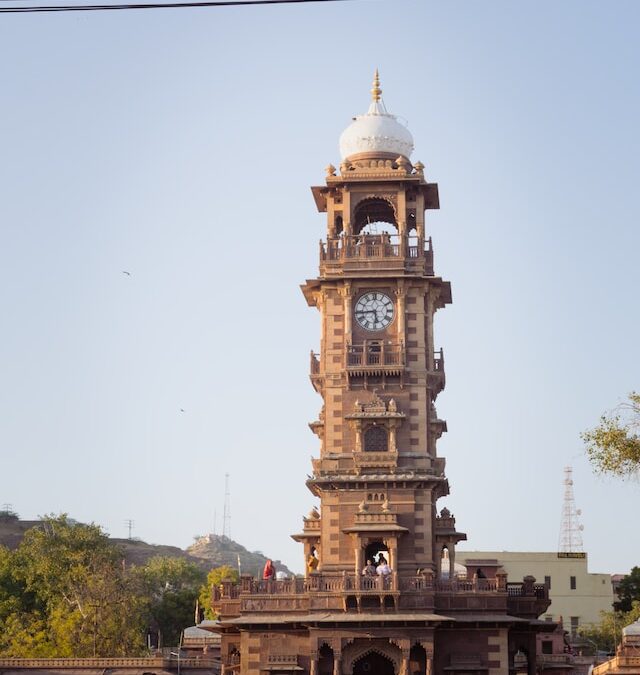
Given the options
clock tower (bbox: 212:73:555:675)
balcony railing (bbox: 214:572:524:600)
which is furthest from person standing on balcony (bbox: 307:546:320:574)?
balcony railing (bbox: 214:572:524:600)

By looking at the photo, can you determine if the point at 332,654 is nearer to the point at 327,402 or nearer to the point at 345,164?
the point at 327,402

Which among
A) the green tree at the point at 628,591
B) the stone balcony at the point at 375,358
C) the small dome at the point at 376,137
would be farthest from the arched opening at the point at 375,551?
the green tree at the point at 628,591

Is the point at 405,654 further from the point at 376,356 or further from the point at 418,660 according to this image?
the point at 376,356

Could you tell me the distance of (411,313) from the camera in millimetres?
66688

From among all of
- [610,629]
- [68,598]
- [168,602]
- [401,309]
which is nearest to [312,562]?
[401,309]

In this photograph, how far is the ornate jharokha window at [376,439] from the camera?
65.0 meters

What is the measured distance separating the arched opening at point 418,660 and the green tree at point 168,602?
165ft

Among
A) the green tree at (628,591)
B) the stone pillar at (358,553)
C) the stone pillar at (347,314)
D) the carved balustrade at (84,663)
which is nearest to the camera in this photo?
the stone pillar at (358,553)

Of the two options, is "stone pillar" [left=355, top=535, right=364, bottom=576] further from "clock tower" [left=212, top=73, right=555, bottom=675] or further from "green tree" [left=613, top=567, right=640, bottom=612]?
"green tree" [left=613, top=567, right=640, bottom=612]

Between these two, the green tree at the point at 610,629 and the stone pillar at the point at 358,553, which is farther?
the green tree at the point at 610,629

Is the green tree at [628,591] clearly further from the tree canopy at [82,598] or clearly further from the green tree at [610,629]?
the tree canopy at [82,598]

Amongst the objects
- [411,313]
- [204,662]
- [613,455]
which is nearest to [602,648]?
[204,662]

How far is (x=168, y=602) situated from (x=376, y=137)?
55356mm

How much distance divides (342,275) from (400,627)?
16636 millimetres
